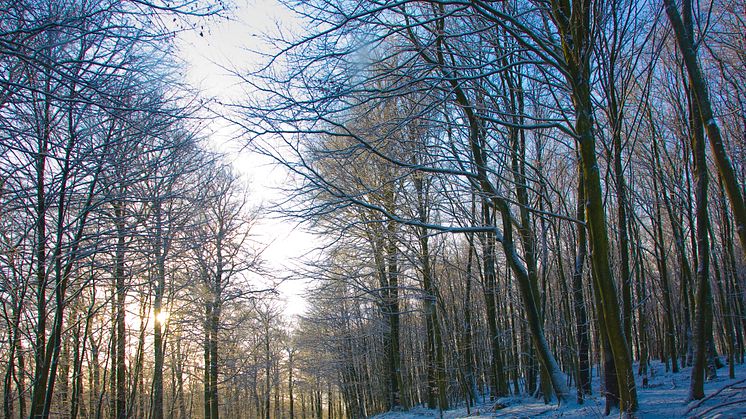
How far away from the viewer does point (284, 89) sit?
4.93m

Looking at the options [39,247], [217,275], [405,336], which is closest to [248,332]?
[217,275]

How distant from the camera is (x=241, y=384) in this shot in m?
18.2

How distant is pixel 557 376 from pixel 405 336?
18271 millimetres

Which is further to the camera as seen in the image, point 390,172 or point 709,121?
point 390,172

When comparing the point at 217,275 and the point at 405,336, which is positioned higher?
the point at 217,275

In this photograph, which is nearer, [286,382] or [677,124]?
[677,124]

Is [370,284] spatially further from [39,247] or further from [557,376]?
[39,247]

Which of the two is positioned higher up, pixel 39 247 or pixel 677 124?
pixel 677 124

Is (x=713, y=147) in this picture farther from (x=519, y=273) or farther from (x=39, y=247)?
(x=39, y=247)

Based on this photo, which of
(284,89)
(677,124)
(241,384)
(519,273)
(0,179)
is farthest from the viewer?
(241,384)

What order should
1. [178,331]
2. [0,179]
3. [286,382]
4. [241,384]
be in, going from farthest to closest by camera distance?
1. [286,382]
2. [241,384]
3. [178,331]
4. [0,179]

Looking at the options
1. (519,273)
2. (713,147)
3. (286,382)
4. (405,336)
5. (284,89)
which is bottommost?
(286,382)

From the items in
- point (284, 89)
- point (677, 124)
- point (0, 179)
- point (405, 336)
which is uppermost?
point (677, 124)

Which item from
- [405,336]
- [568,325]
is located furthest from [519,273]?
[405,336]
